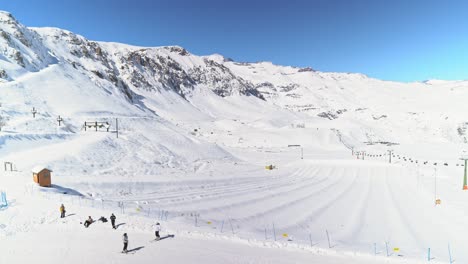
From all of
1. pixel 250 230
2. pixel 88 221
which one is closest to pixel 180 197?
pixel 250 230

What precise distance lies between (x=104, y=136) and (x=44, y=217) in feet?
104

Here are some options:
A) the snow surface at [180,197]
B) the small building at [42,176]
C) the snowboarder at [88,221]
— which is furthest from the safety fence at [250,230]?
the snowboarder at [88,221]

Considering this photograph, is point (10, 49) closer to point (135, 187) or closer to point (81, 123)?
point (81, 123)

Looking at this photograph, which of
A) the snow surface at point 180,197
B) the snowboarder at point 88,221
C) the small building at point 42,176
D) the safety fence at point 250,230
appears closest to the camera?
the snow surface at point 180,197

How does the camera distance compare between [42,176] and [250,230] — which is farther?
[42,176]

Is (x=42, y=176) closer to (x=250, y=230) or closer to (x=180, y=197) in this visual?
(x=180, y=197)

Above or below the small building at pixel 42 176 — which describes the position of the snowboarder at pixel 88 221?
below

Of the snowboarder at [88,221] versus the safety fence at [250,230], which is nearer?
the snowboarder at [88,221]

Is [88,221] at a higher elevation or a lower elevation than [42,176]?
lower

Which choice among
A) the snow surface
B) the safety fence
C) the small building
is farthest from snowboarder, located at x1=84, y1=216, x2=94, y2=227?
the small building

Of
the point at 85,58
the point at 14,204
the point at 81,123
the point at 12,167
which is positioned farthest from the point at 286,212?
the point at 85,58

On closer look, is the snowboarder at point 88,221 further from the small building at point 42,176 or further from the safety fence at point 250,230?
the small building at point 42,176

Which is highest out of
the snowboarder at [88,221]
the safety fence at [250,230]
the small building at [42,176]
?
the small building at [42,176]

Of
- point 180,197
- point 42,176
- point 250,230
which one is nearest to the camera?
point 250,230
